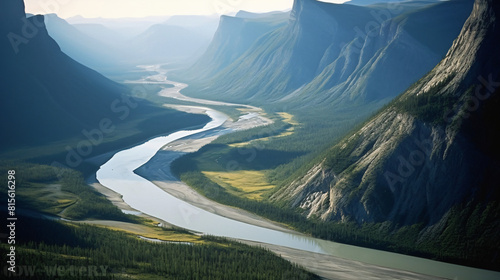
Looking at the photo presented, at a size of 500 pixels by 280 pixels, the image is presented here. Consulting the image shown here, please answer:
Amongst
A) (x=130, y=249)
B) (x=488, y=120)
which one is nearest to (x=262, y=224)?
(x=130, y=249)

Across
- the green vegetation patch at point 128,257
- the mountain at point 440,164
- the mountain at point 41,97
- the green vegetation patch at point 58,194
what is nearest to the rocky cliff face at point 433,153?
→ the mountain at point 440,164

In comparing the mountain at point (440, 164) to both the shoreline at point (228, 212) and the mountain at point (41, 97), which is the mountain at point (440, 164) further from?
the mountain at point (41, 97)

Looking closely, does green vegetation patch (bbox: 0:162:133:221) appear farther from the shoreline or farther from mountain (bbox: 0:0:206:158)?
mountain (bbox: 0:0:206:158)

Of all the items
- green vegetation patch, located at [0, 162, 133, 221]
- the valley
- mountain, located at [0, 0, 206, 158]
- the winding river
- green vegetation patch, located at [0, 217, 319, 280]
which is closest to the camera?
green vegetation patch, located at [0, 217, 319, 280]

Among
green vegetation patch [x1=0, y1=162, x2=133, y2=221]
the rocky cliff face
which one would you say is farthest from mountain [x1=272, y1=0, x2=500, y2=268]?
green vegetation patch [x1=0, y1=162, x2=133, y2=221]

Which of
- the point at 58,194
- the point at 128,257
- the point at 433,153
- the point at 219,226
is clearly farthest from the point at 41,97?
the point at 433,153

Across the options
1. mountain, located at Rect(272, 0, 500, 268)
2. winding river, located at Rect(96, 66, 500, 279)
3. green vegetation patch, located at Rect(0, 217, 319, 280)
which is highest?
mountain, located at Rect(272, 0, 500, 268)

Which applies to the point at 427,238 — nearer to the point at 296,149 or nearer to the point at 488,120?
the point at 488,120
